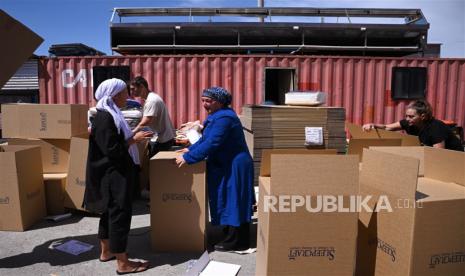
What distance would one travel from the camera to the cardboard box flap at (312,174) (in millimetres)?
1929

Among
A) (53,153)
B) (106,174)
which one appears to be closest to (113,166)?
(106,174)

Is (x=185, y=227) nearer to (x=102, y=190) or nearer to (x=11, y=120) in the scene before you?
(x=102, y=190)

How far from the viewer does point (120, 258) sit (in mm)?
2689

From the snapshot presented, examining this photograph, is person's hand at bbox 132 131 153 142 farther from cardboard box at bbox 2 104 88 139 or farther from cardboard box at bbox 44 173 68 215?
cardboard box at bbox 44 173 68 215

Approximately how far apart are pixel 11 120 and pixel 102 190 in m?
2.21

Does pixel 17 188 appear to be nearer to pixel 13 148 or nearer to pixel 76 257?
pixel 13 148

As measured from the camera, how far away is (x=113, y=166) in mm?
2609

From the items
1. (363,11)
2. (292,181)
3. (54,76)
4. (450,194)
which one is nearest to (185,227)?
(292,181)

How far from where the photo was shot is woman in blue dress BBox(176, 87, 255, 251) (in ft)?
9.39

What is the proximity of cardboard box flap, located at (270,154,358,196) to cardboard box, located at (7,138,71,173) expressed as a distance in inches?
121

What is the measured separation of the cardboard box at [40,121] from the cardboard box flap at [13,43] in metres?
1.12

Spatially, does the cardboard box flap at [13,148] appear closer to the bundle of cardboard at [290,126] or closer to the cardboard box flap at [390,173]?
the bundle of cardboard at [290,126]

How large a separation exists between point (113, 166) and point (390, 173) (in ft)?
6.24

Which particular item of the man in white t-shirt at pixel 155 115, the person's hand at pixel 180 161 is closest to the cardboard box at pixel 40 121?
the man in white t-shirt at pixel 155 115
